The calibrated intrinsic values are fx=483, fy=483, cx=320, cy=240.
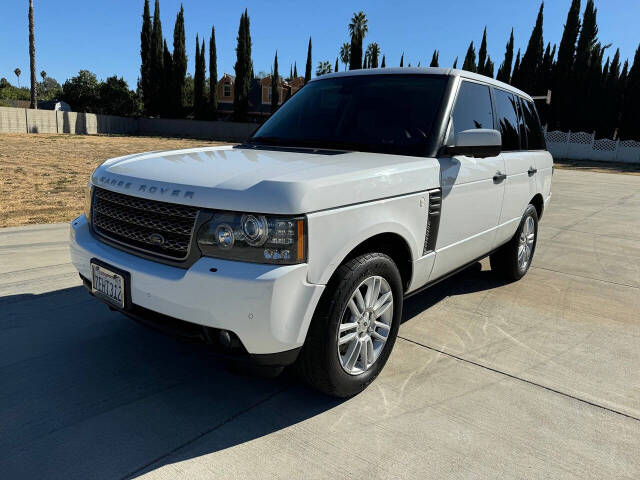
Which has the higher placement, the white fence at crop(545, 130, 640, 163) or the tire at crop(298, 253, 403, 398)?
the white fence at crop(545, 130, 640, 163)

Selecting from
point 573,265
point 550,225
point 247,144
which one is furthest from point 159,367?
point 550,225

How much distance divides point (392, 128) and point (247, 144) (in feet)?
3.70

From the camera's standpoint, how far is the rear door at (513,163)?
14.2 ft

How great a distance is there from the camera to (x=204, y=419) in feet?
8.41

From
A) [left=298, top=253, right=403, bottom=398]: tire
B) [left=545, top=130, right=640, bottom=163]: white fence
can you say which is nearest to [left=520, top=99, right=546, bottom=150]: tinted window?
[left=298, top=253, right=403, bottom=398]: tire

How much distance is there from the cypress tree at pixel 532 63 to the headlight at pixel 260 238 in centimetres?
4680

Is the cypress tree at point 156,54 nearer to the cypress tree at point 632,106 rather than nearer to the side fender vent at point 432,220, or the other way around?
the cypress tree at point 632,106

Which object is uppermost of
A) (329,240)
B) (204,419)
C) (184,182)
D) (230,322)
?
(184,182)

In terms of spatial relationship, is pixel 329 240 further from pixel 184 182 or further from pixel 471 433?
pixel 471 433

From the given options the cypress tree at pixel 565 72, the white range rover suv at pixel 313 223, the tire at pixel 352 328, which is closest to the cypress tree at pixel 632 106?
the cypress tree at pixel 565 72

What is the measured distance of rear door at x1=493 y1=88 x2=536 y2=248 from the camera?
4.34 metres

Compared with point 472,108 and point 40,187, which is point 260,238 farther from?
point 40,187

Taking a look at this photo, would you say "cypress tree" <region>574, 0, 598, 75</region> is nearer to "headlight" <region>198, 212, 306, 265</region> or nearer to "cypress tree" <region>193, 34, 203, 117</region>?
"cypress tree" <region>193, 34, 203, 117</region>

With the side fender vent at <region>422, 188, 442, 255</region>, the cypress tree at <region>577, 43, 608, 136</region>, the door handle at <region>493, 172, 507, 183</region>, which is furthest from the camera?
the cypress tree at <region>577, 43, 608, 136</region>
